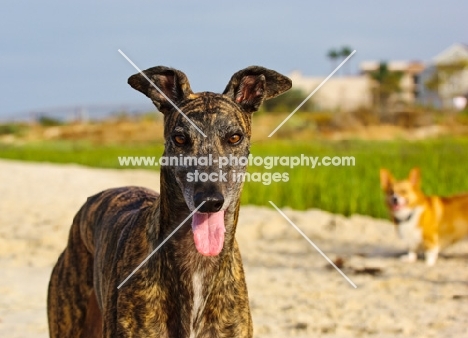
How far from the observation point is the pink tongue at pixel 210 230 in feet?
11.3

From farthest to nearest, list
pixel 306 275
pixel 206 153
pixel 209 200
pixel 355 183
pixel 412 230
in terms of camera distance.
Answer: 1. pixel 355 183
2. pixel 412 230
3. pixel 306 275
4. pixel 206 153
5. pixel 209 200

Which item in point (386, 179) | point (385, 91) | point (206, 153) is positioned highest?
point (385, 91)

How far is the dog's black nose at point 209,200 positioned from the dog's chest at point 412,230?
19.6 feet

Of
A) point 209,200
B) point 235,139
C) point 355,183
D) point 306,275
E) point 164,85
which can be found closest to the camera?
point 209,200

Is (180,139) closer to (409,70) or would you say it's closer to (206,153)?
(206,153)

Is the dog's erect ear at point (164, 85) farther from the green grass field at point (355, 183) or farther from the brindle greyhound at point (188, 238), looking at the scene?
the green grass field at point (355, 183)

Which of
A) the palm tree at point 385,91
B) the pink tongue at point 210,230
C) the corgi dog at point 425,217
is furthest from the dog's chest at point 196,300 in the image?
the palm tree at point 385,91

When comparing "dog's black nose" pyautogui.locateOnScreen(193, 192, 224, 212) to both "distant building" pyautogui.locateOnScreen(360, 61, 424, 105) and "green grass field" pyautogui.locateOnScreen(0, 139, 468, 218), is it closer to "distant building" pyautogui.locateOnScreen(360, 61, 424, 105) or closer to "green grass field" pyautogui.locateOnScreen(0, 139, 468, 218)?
"green grass field" pyautogui.locateOnScreen(0, 139, 468, 218)

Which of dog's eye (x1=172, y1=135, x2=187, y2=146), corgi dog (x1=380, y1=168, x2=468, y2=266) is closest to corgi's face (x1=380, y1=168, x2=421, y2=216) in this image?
corgi dog (x1=380, y1=168, x2=468, y2=266)

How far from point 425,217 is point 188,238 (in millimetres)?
5877

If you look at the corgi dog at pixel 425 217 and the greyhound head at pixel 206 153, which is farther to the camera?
the corgi dog at pixel 425 217

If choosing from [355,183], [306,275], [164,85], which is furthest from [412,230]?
[164,85]

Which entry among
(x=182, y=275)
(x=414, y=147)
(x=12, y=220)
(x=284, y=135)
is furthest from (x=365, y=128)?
(x=182, y=275)

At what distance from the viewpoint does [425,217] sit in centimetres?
891
